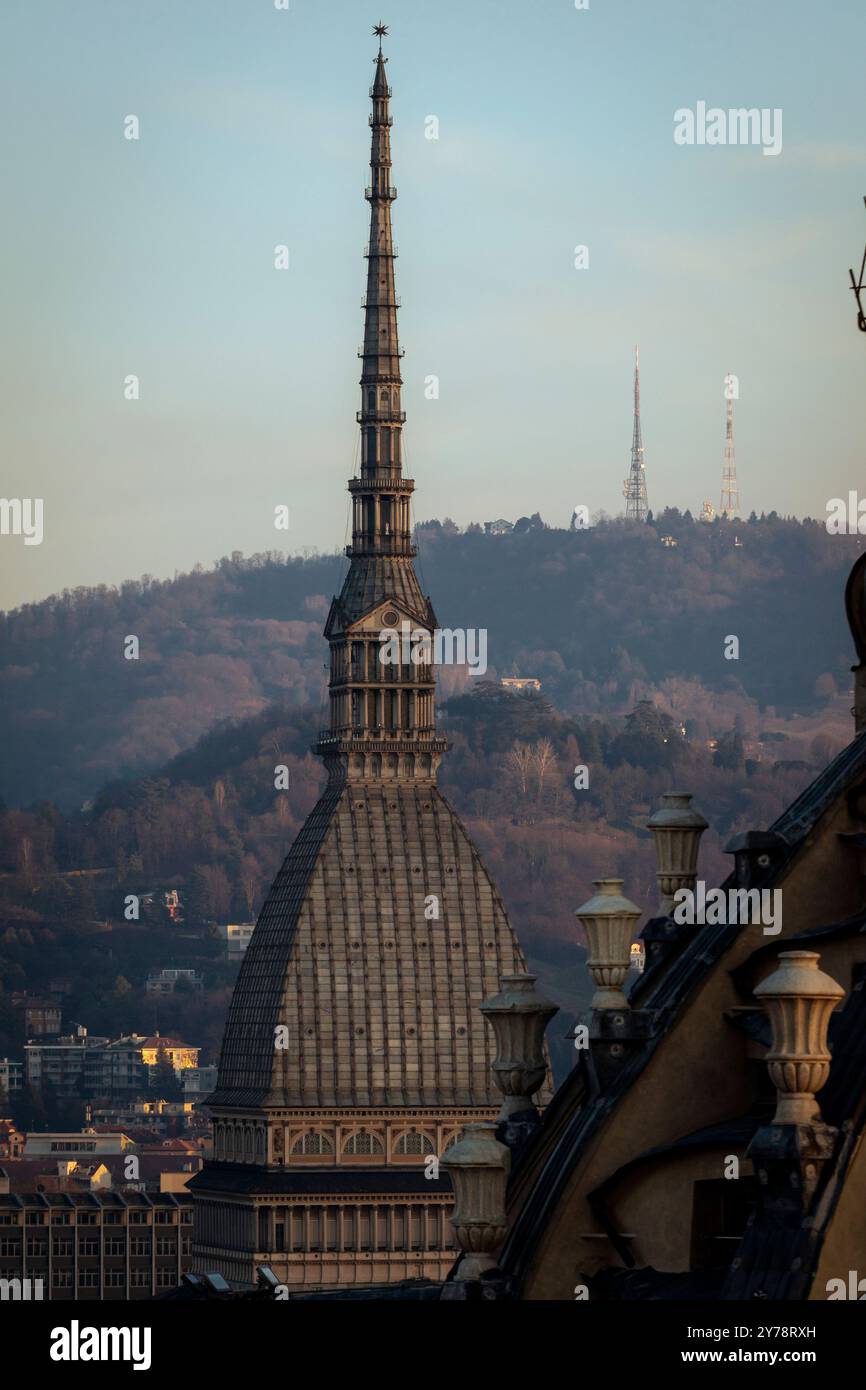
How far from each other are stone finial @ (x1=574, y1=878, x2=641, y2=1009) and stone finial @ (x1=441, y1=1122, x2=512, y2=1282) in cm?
166

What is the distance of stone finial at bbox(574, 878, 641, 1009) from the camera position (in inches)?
1470

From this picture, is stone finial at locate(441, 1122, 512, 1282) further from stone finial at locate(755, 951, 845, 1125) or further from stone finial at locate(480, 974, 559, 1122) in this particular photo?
stone finial at locate(755, 951, 845, 1125)

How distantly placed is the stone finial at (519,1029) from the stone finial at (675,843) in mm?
1438

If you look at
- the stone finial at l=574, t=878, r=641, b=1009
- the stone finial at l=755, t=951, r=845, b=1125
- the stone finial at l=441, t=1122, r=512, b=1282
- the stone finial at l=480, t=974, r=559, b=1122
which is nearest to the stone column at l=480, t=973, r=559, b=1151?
the stone finial at l=480, t=974, r=559, b=1122

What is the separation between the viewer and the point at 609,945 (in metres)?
37.4

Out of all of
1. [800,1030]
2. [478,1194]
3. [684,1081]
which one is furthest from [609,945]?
[800,1030]

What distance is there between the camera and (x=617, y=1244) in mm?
36906

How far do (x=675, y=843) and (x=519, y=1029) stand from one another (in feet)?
7.46

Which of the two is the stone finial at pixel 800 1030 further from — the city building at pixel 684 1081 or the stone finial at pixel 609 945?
the stone finial at pixel 609 945

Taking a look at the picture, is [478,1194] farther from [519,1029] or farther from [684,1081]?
[519,1029]
